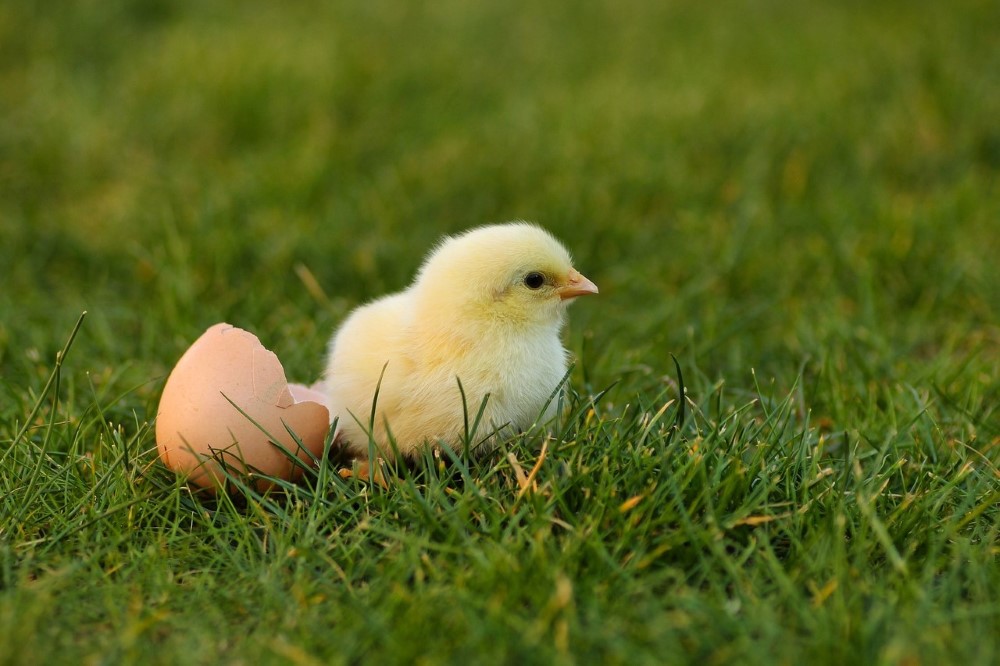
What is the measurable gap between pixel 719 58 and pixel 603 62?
781mm

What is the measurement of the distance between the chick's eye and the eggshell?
2.17 feet

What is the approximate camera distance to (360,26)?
7.76 meters

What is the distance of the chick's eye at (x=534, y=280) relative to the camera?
3.05 metres

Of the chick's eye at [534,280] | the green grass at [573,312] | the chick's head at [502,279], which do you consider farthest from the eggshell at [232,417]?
the chick's eye at [534,280]

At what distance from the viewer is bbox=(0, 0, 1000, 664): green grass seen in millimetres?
2367

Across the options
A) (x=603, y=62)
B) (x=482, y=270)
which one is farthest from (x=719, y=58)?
(x=482, y=270)

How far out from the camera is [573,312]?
4801 mm

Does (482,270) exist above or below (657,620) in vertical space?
above

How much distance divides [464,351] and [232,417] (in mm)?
632

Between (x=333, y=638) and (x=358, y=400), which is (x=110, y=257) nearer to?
(x=358, y=400)

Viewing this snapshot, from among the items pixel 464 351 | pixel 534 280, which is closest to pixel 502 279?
pixel 534 280

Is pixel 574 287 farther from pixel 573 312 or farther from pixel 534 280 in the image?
pixel 573 312

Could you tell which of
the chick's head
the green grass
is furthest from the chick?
the green grass

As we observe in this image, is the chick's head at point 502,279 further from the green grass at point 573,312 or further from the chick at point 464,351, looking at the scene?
the green grass at point 573,312
